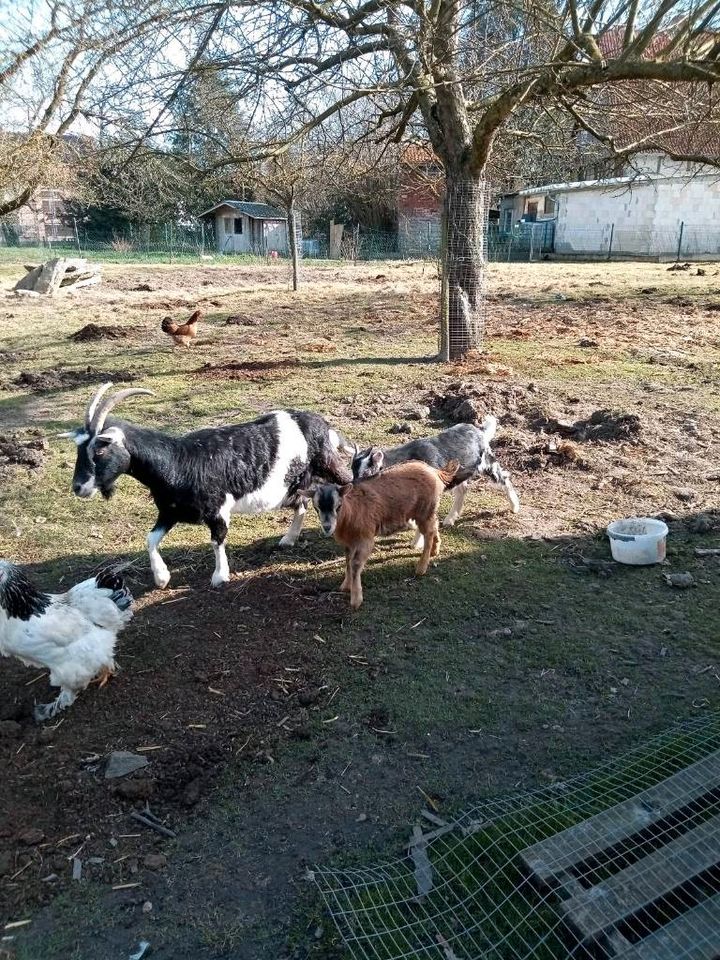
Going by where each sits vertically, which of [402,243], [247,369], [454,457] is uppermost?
[402,243]

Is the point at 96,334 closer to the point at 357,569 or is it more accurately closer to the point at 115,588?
the point at 357,569

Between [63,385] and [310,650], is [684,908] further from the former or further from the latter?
[63,385]

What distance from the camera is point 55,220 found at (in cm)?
5522

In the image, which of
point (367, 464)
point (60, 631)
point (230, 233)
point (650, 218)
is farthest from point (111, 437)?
point (230, 233)

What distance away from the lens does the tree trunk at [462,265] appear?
1255 centimetres

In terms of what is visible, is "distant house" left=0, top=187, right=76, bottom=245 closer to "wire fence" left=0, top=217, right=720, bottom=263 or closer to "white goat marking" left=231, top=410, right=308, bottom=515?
"wire fence" left=0, top=217, right=720, bottom=263

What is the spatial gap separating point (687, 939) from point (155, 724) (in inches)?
111

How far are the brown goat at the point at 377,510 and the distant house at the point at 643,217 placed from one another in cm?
3439

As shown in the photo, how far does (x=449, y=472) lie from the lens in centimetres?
625

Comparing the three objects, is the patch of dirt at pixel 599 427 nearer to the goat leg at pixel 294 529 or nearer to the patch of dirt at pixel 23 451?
the goat leg at pixel 294 529

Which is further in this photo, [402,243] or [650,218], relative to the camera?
[402,243]

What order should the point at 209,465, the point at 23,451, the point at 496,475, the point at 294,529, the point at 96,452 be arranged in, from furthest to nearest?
the point at 23,451
the point at 496,475
the point at 294,529
the point at 209,465
the point at 96,452

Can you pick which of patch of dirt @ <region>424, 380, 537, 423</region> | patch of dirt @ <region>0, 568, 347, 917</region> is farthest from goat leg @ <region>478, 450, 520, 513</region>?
patch of dirt @ <region>424, 380, 537, 423</region>

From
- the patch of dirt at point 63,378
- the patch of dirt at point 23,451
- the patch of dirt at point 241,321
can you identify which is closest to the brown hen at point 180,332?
the patch of dirt at point 63,378
